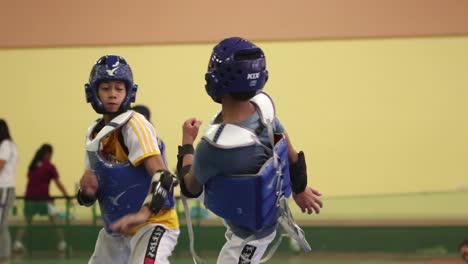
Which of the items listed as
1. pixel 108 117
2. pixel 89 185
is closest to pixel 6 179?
pixel 108 117

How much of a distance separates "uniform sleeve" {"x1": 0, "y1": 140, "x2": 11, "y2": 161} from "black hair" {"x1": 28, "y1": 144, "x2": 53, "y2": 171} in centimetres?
213

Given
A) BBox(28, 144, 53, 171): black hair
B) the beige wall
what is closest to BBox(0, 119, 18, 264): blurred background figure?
BBox(28, 144, 53, 171): black hair

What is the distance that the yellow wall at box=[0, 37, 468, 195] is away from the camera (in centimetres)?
1218

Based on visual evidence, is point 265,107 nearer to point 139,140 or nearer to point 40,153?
point 139,140

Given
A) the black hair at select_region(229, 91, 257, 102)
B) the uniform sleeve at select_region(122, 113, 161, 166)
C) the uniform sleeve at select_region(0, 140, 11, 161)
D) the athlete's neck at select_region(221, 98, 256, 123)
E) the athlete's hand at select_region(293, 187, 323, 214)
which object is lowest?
the uniform sleeve at select_region(0, 140, 11, 161)

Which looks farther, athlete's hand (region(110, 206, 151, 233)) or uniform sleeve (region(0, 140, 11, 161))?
uniform sleeve (region(0, 140, 11, 161))

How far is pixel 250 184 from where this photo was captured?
4.43 meters

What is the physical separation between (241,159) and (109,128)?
102cm

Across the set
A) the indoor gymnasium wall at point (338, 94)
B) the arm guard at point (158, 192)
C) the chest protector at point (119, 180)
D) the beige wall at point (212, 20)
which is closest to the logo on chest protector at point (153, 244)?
the chest protector at point (119, 180)

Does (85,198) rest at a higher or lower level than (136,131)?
lower

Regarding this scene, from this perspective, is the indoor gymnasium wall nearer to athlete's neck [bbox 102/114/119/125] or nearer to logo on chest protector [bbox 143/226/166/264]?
athlete's neck [bbox 102/114/119/125]

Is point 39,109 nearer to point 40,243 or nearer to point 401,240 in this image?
point 40,243

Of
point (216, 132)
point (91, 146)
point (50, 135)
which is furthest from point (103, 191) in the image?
point (50, 135)

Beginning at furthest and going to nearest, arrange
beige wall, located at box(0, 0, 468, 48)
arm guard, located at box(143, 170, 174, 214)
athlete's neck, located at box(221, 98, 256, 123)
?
1. beige wall, located at box(0, 0, 468, 48)
2. arm guard, located at box(143, 170, 174, 214)
3. athlete's neck, located at box(221, 98, 256, 123)
